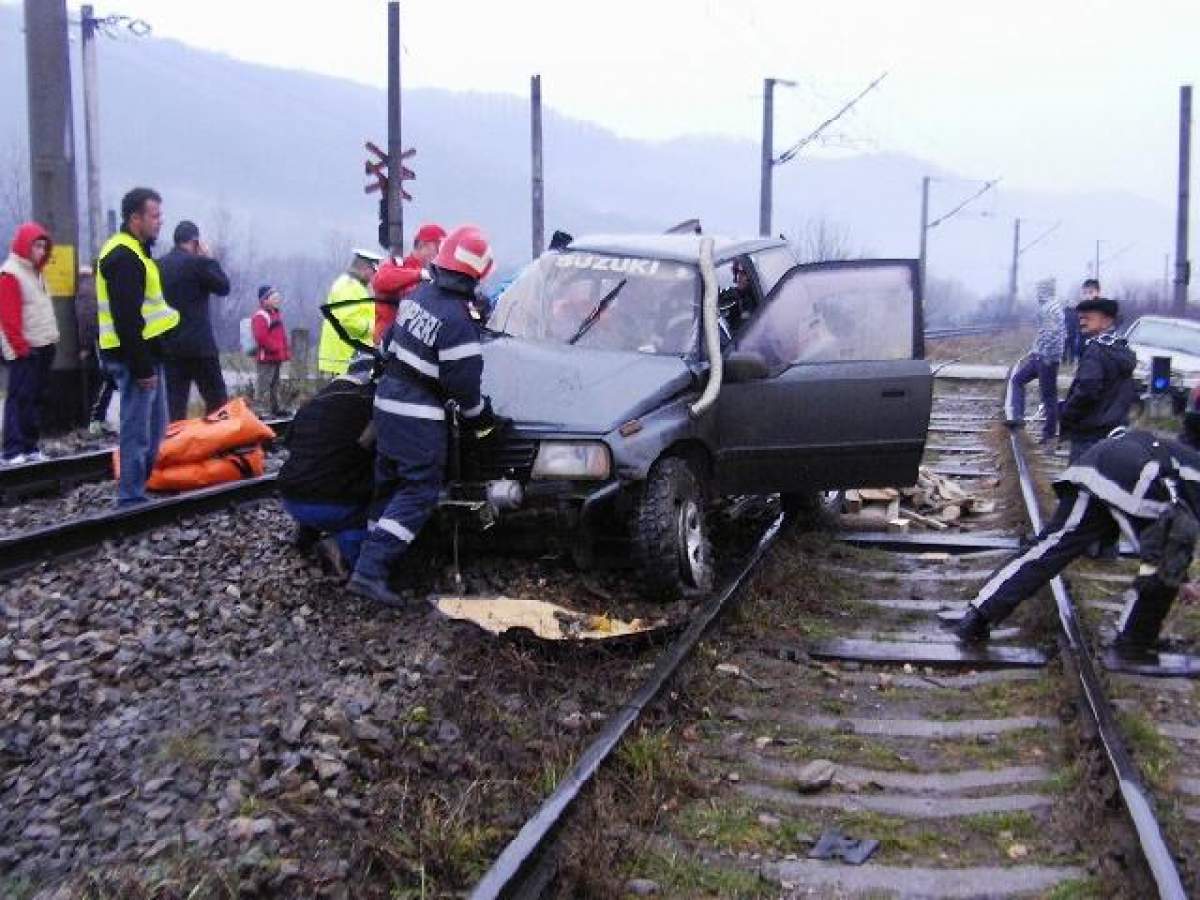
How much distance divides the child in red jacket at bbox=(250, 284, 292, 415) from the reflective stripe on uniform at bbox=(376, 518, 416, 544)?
8.52 metres

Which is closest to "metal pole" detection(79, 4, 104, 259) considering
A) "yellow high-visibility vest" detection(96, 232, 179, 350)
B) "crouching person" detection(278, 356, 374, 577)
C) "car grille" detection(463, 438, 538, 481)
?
"yellow high-visibility vest" detection(96, 232, 179, 350)

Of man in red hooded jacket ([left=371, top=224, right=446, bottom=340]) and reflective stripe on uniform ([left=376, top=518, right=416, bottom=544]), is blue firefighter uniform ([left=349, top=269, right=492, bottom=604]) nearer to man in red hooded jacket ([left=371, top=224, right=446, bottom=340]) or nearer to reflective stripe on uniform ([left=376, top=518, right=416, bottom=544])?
reflective stripe on uniform ([left=376, top=518, right=416, bottom=544])

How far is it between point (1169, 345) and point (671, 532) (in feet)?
50.3

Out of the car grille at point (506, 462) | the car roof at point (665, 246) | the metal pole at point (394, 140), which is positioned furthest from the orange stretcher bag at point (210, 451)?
the metal pole at point (394, 140)

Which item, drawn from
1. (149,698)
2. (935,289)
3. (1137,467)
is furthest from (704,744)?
(935,289)

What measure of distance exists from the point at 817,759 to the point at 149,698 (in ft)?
8.27

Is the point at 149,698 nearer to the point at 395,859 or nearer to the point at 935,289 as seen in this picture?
the point at 395,859

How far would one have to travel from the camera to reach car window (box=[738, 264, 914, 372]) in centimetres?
745

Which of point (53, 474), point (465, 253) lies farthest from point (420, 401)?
point (53, 474)

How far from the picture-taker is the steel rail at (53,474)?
8.84 metres

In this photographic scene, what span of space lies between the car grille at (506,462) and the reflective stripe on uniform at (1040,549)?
92.6 inches

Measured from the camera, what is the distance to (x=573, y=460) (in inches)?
243

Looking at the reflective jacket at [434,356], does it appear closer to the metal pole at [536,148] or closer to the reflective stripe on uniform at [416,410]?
the reflective stripe on uniform at [416,410]

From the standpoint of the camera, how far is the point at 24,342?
9.98 m
